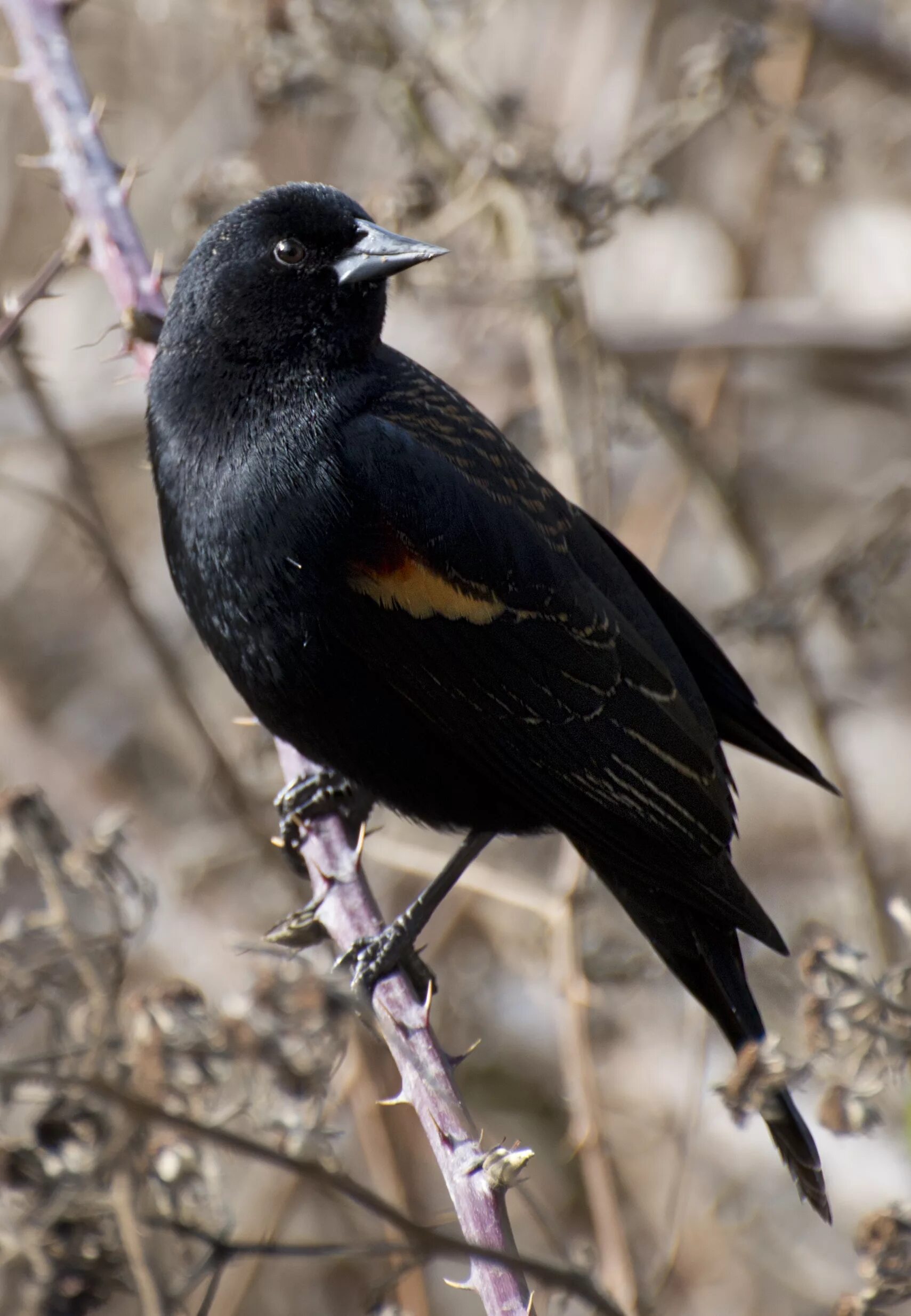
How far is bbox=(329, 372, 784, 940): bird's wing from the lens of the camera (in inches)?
108

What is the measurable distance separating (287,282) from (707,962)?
1.64 meters

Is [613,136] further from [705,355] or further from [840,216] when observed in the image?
[840,216]

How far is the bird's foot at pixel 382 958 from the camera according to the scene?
9.12 ft

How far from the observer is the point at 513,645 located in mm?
2861

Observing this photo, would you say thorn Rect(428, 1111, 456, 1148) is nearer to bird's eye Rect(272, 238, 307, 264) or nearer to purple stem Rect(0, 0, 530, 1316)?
purple stem Rect(0, 0, 530, 1316)

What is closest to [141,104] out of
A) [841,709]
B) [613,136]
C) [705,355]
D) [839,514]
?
[613,136]

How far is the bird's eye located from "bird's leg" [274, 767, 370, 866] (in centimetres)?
106

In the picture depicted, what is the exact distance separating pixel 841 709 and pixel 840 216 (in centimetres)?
266

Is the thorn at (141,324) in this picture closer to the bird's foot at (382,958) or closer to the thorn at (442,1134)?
the bird's foot at (382,958)

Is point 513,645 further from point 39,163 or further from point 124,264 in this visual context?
point 39,163

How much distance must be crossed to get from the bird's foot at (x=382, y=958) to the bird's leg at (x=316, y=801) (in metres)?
0.34

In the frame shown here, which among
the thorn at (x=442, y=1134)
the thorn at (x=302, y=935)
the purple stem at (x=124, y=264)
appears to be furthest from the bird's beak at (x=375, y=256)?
the thorn at (x=442, y=1134)

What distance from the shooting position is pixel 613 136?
17.8 ft

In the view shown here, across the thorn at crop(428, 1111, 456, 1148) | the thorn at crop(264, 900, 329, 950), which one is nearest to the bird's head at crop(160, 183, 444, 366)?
the thorn at crop(264, 900, 329, 950)
